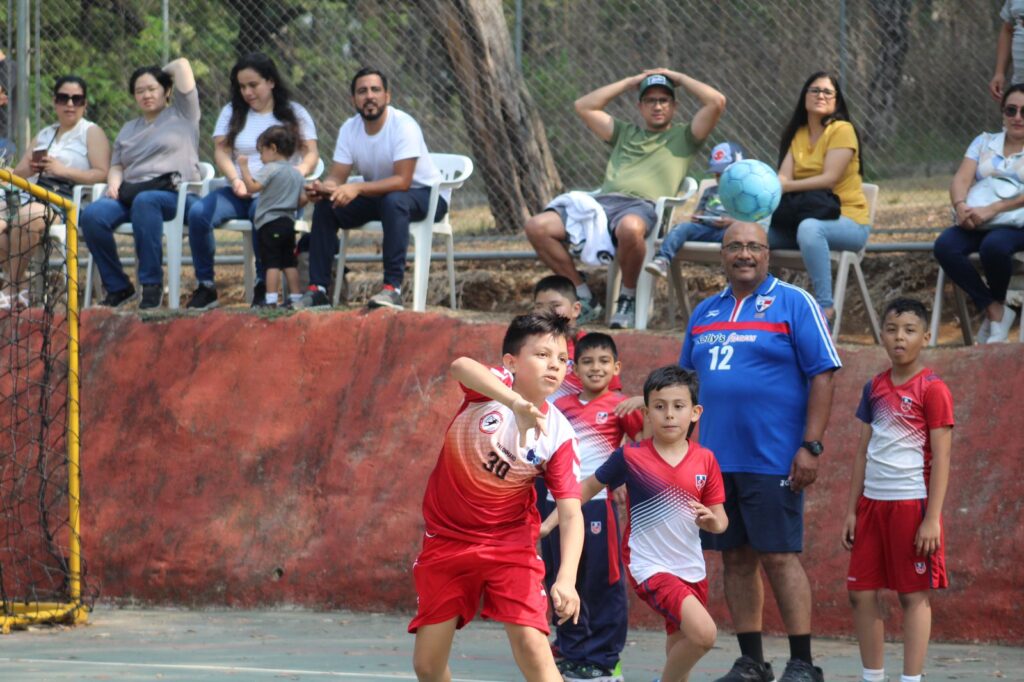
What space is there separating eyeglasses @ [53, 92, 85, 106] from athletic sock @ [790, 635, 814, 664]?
6.63m

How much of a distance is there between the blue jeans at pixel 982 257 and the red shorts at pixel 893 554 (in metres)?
2.57

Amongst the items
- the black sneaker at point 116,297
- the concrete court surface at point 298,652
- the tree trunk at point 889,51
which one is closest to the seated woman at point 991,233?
the tree trunk at point 889,51

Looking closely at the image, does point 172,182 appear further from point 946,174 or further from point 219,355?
point 946,174

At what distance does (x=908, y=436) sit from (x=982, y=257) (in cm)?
249

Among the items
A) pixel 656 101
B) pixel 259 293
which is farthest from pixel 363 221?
pixel 656 101

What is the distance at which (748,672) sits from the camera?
246 inches

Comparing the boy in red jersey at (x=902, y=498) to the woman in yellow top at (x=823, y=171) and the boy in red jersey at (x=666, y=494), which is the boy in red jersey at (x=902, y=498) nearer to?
the boy in red jersey at (x=666, y=494)

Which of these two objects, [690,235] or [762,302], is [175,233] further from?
[762,302]

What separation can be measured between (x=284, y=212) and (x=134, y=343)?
1.34 meters

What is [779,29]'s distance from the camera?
33.8 feet

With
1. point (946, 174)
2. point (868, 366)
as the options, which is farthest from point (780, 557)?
point (946, 174)

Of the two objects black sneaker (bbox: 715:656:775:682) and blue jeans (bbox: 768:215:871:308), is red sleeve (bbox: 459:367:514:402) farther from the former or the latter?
blue jeans (bbox: 768:215:871:308)

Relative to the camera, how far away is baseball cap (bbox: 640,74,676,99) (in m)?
9.48

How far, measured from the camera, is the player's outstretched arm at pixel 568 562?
15.6ft
